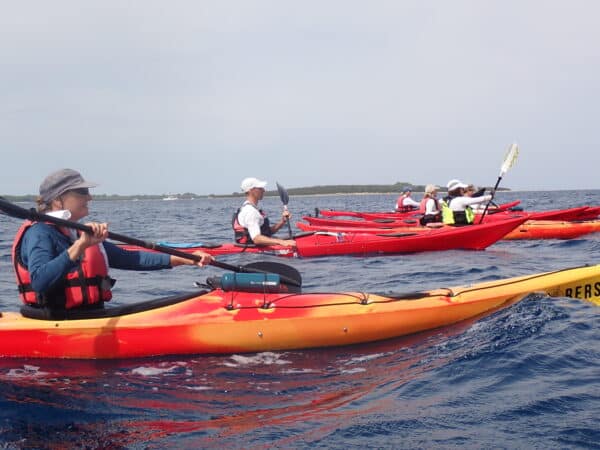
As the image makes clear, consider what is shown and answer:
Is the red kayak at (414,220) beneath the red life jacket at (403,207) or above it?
beneath

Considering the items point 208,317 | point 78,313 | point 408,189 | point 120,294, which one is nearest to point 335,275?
point 120,294

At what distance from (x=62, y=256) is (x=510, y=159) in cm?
1005

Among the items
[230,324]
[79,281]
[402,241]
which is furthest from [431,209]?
[79,281]

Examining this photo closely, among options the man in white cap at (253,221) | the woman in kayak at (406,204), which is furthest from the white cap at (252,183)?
the woman in kayak at (406,204)

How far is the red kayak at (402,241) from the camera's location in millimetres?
9969

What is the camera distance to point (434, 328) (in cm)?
479

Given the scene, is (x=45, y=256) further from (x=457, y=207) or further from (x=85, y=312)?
(x=457, y=207)

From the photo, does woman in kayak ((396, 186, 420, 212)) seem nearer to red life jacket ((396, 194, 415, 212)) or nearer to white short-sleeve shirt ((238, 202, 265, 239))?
red life jacket ((396, 194, 415, 212))

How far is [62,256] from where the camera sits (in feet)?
11.5

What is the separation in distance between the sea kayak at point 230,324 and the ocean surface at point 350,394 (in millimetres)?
88

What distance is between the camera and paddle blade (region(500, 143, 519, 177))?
38.4ft

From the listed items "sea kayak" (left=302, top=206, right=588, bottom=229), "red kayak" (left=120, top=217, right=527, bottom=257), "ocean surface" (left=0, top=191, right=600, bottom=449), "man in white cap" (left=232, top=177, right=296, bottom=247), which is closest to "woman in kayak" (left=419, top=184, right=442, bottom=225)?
"sea kayak" (left=302, top=206, right=588, bottom=229)

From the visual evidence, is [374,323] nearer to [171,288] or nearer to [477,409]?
[477,409]

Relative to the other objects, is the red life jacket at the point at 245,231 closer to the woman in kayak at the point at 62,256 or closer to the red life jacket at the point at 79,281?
the woman in kayak at the point at 62,256
